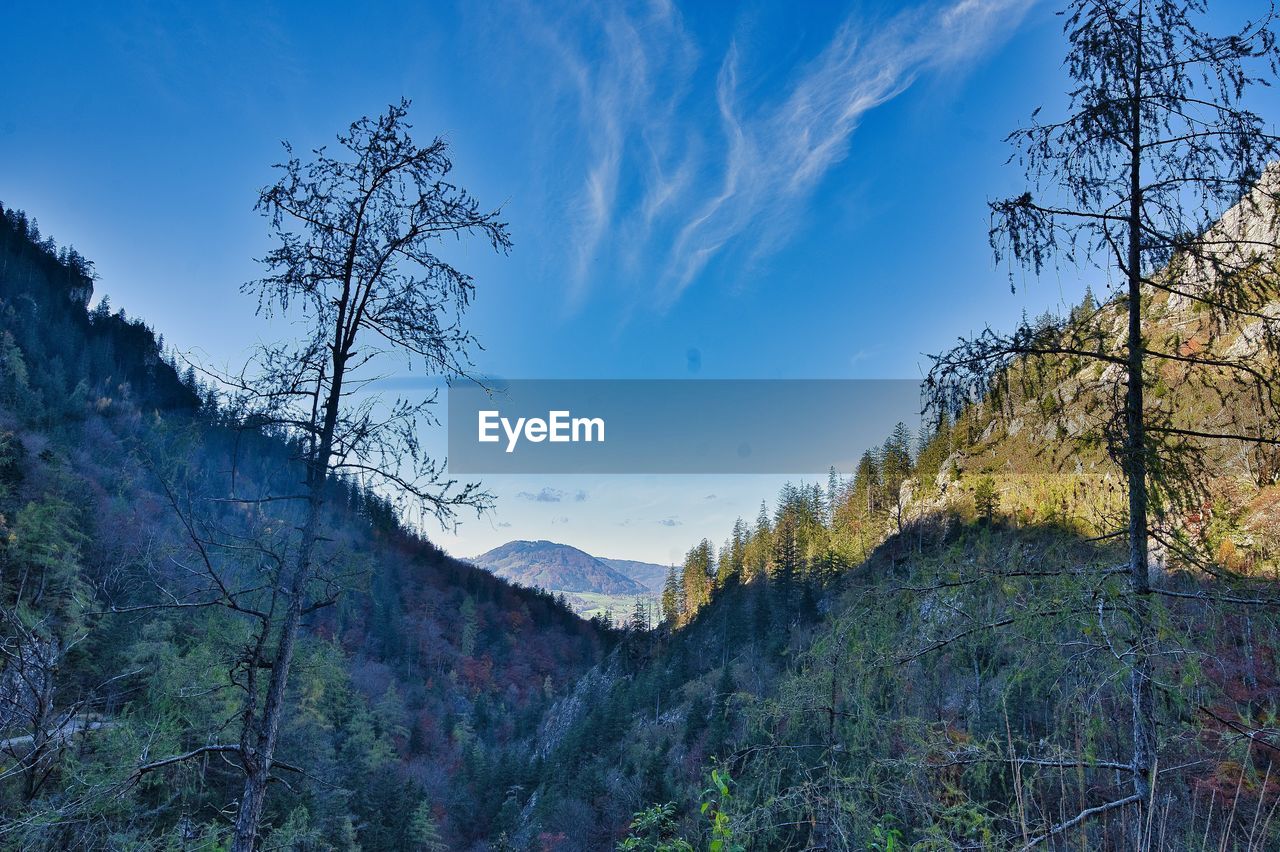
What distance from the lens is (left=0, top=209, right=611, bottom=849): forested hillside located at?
13.8 feet

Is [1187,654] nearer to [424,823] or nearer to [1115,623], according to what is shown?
[1115,623]

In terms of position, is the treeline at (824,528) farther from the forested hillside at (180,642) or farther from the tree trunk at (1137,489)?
the tree trunk at (1137,489)

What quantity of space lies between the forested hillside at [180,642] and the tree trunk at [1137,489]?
4.57 m

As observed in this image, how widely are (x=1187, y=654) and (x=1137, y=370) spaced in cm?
166

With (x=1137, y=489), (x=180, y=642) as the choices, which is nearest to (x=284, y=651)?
(x=1137, y=489)

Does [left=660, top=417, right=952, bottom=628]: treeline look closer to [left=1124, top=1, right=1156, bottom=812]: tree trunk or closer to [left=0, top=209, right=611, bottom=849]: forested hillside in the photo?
[left=0, top=209, right=611, bottom=849]: forested hillside

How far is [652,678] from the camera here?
5681cm

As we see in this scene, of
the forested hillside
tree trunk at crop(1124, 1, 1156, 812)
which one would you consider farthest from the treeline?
tree trunk at crop(1124, 1, 1156, 812)

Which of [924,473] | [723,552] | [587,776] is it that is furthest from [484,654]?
[924,473]

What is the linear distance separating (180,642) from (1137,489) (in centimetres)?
4025

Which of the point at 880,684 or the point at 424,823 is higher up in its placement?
the point at 880,684

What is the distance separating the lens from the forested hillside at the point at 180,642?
4199 mm

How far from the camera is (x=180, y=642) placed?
31141 millimetres

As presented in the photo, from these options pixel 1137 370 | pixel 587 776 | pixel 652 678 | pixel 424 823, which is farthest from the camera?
pixel 652 678
